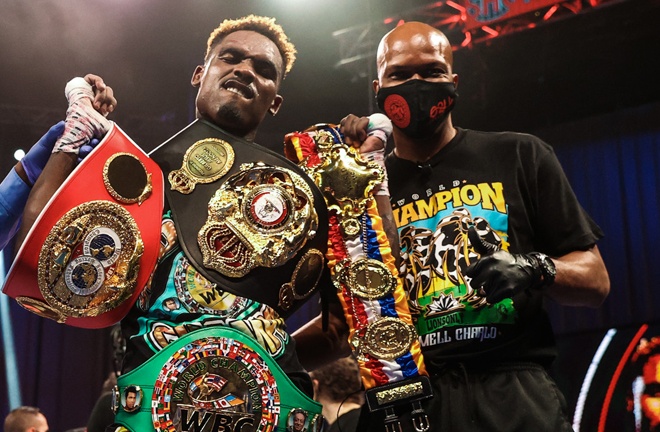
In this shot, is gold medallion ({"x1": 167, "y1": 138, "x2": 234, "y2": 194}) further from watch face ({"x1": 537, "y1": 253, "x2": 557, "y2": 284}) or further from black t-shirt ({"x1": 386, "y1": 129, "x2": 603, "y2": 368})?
watch face ({"x1": 537, "y1": 253, "x2": 557, "y2": 284})

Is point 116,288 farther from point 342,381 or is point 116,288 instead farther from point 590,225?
point 342,381

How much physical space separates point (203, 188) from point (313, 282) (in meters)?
0.36

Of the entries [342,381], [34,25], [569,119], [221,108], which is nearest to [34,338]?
[34,25]

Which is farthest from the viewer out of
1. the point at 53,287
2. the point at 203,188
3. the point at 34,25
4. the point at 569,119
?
the point at 569,119

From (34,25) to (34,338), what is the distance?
336 cm

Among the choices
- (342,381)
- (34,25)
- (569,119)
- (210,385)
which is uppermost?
(34,25)

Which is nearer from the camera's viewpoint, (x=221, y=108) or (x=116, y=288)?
(x=116, y=288)

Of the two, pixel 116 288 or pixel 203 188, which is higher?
pixel 203 188

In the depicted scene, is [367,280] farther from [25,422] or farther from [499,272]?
[25,422]

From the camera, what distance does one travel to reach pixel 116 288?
1.68 metres

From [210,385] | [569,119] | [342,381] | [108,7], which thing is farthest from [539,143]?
[569,119]

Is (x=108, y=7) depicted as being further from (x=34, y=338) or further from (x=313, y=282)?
(x=313, y=282)

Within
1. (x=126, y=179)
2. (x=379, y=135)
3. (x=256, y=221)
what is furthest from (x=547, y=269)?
(x=126, y=179)

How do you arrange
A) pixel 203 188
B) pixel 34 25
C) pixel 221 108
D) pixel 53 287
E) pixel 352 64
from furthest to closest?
pixel 352 64 < pixel 34 25 < pixel 221 108 < pixel 203 188 < pixel 53 287
